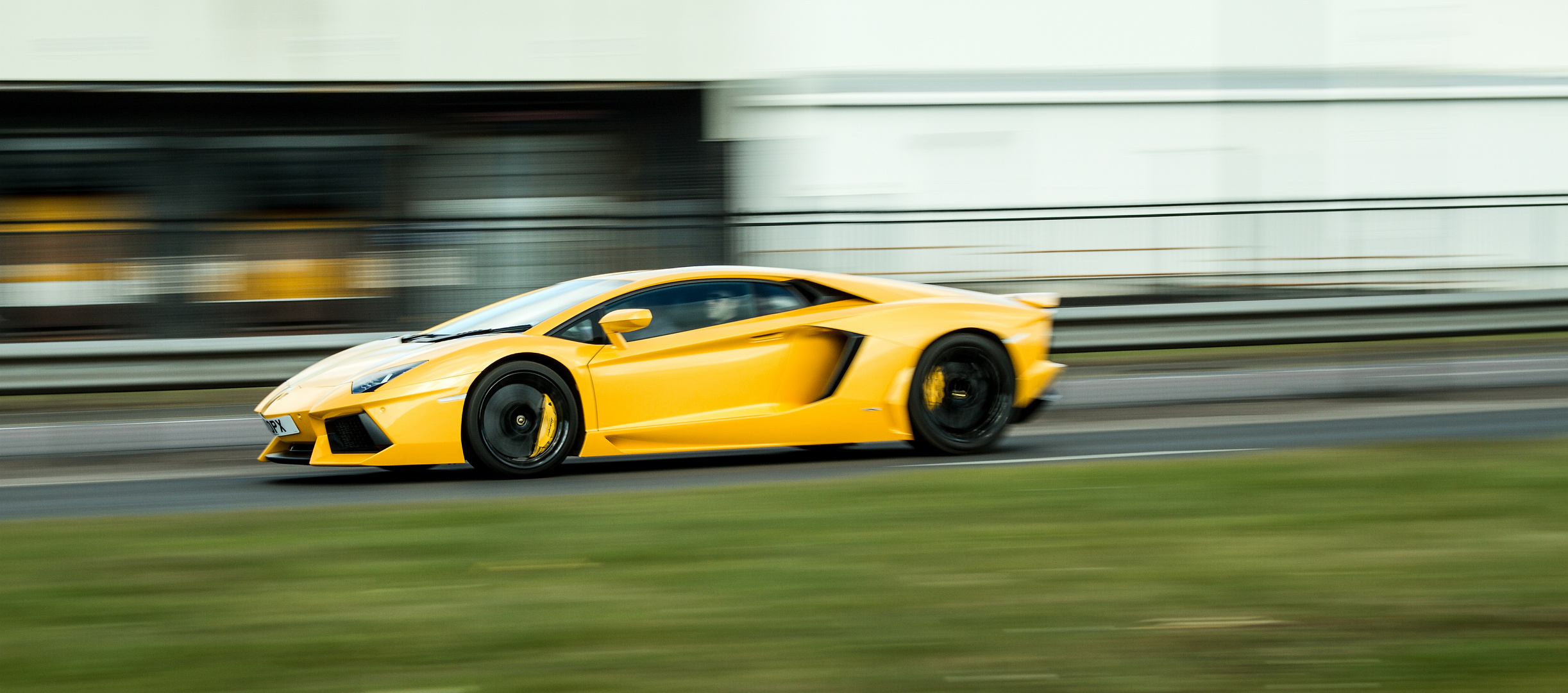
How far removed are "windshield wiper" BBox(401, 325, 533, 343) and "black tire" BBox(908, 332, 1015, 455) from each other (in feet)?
6.78

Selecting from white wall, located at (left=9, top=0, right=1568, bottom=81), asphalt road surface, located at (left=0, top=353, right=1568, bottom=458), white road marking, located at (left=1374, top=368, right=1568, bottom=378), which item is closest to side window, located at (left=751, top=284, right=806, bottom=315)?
asphalt road surface, located at (left=0, top=353, right=1568, bottom=458)

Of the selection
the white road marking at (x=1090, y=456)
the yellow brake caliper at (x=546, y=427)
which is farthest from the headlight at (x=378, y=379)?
the white road marking at (x=1090, y=456)

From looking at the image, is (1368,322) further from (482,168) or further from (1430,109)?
(482,168)

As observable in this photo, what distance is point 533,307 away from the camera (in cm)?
818

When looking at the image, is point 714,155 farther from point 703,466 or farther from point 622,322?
point 622,322

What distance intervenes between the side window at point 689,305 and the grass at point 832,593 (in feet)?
6.01

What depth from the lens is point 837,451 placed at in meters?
8.88

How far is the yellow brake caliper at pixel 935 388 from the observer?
840 cm

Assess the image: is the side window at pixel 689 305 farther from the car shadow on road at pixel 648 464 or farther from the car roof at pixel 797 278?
the car shadow on road at pixel 648 464

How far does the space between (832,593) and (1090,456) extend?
4088 mm

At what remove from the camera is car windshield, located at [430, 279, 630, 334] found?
800 cm

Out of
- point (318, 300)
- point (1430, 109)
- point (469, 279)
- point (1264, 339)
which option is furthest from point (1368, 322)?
point (318, 300)

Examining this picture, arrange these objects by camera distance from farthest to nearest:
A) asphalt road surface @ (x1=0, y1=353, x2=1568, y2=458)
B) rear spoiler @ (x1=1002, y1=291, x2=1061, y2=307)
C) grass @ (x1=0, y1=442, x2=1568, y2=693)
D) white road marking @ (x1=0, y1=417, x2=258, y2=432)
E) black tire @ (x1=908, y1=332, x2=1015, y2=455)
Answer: white road marking @ (x1=0, y1=417, x2=258, y2=432) → asphalt road surface @ (x1=0, y1=353, x2=1568, y2=458) → rear spoiler @ (x1=1002, y1=291, x2=1061, y2=307) → black tire @ (x1=908, y1=332, x2=1015, y2=455) → grass @ (x1=0, y1=442, x2=1568, y2=693)

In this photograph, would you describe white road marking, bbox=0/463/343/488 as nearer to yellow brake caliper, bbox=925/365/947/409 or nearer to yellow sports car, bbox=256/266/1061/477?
yellow sports car, bbox=256/266/1061/477
